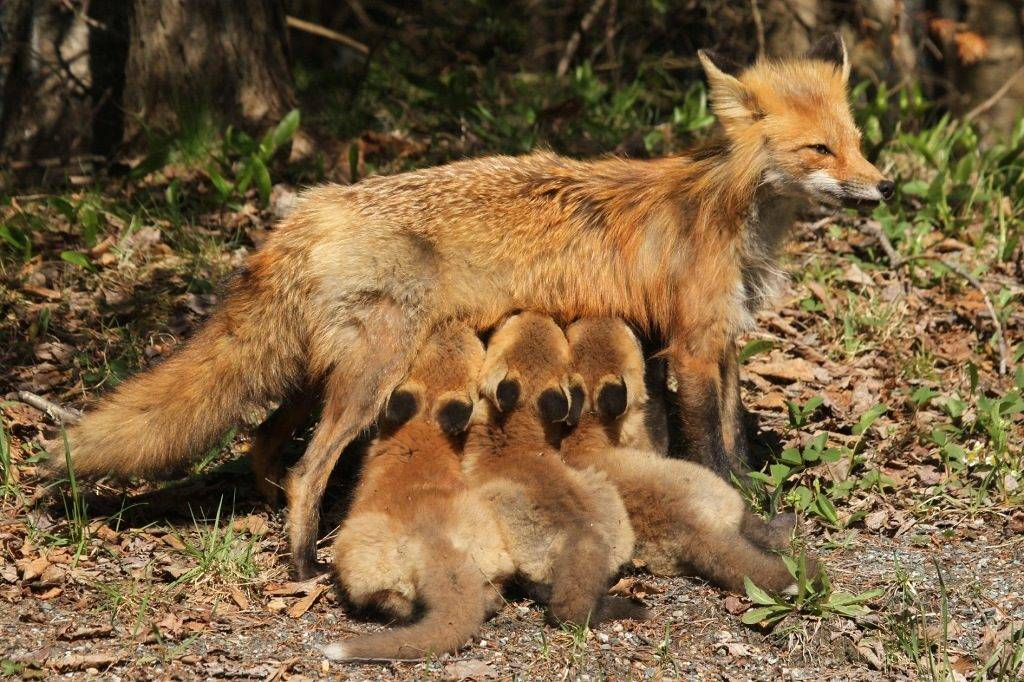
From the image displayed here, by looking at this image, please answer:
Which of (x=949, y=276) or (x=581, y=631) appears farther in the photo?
(x=949, y=276)

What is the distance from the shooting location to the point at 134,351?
8.41 meters

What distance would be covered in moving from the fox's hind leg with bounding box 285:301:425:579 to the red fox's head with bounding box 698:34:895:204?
2654 millimetres

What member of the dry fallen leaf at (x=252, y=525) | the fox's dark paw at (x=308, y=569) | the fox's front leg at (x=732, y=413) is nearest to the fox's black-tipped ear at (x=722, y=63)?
the fox's front leg at (x=732, y=413)

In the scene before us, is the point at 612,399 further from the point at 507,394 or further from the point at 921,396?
the point at 921,396

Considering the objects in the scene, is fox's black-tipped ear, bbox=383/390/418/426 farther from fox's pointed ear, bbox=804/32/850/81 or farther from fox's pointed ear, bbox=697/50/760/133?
fox's pointed ear, bbox=804/32/850/81

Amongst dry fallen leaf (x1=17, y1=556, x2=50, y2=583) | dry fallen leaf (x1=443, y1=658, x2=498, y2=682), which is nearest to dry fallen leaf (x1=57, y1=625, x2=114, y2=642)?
dry fallen leaf (x1=17, y1=556, x2=50, y2=583)

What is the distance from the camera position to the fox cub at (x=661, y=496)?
605 centimetres

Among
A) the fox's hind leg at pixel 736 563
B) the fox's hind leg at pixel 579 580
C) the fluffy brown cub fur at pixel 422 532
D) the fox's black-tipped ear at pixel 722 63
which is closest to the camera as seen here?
the fluffy brown cub fur at pixel 422 532

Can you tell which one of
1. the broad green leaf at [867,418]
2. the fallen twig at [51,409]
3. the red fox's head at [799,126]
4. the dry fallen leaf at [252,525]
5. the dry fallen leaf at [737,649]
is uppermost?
the red fox's head at [799,126]

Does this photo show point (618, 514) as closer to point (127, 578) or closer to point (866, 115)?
point (127, 578)

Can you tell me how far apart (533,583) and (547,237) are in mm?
2560

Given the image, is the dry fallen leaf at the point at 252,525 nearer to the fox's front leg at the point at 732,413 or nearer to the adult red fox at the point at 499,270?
the adult red fox at the point at 499,270

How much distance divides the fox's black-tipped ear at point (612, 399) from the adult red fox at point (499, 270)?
71 cm

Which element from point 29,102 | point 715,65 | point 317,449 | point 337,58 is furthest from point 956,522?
point 337,58
